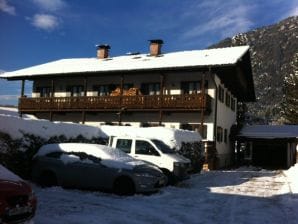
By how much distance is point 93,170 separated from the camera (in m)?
14.1

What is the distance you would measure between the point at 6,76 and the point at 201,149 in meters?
20.2

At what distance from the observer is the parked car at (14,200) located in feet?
22.7

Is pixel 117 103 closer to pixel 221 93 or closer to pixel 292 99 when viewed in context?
pixel 221 93

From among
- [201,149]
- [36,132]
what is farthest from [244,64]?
[36,132]

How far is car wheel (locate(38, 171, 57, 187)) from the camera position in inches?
578

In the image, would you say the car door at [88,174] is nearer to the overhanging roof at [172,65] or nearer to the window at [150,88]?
the overhanging roof at [172,65]

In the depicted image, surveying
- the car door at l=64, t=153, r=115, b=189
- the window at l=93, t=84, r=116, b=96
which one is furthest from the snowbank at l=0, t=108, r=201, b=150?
the window at l=93, t=84, r=116, b=96

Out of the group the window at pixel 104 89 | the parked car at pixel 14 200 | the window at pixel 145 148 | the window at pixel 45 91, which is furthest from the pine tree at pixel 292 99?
the parked car at pixel 14 200

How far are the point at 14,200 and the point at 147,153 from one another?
10.4m

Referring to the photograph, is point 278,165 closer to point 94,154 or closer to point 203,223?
point 94,154

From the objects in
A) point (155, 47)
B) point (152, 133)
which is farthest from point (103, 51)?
point (152, 133)

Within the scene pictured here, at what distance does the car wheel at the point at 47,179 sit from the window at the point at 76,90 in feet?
75.6

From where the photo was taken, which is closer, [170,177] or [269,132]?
[170,177]

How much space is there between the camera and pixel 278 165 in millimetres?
40094
